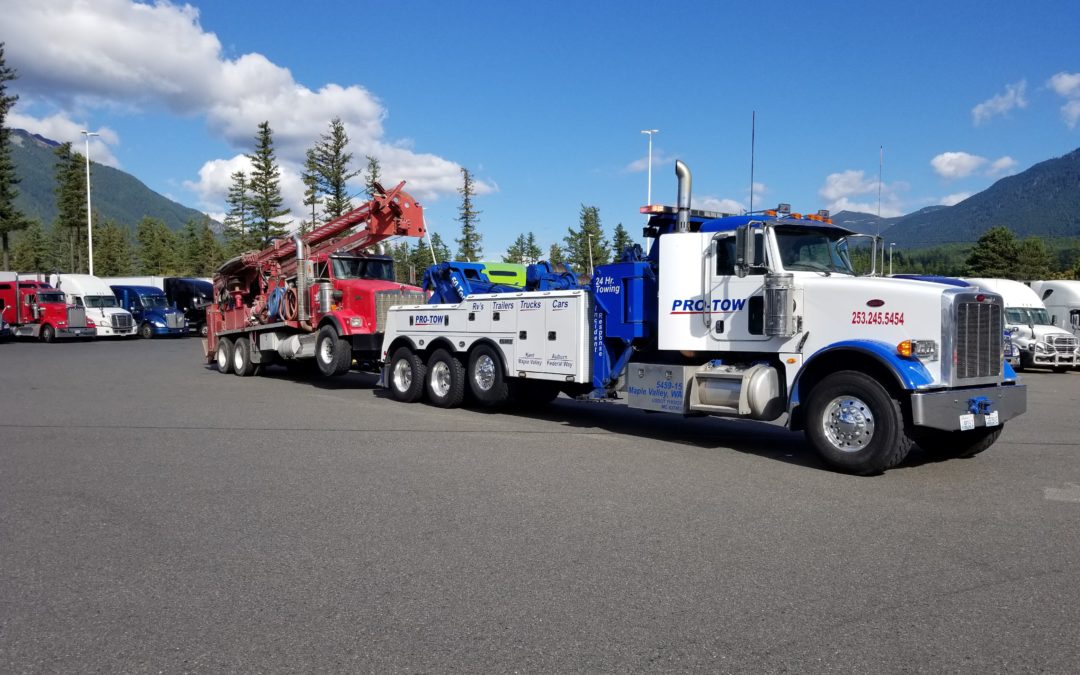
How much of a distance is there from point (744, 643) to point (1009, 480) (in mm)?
5389

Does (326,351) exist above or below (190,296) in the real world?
below

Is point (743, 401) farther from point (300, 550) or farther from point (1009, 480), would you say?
point (300, 550)

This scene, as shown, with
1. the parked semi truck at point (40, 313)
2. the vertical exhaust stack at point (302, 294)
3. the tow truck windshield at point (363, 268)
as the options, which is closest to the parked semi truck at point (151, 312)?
the parked semi truck at point (40, 313)

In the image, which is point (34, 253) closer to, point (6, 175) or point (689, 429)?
point (6, 175)

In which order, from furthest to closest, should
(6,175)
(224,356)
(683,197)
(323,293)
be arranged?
(6,175) → (224,356) → (323,293) → (683,197)

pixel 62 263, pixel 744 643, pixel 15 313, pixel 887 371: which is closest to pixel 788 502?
pixel 887 371

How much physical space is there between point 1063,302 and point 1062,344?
4039 millimetres

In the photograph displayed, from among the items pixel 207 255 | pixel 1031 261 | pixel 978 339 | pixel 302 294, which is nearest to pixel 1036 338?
pixel 978 339

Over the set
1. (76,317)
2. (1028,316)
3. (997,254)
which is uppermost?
(997,254)

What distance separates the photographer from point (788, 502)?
23.7ft

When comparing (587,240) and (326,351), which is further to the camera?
(587,240)

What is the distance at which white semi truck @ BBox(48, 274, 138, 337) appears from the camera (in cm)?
3878

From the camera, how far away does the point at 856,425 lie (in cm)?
837

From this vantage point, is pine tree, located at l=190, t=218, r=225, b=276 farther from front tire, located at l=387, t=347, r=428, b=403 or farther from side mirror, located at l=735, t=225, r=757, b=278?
side mirror, located at l=735, t=225, r=757, b=278
